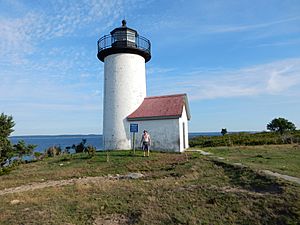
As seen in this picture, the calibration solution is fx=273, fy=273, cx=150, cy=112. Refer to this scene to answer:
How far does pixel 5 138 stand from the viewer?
16641 mm

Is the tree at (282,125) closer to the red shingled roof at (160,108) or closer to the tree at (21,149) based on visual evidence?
the red shingled roof at (160,108)

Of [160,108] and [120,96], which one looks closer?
[160,108]

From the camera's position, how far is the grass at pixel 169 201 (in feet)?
20.1

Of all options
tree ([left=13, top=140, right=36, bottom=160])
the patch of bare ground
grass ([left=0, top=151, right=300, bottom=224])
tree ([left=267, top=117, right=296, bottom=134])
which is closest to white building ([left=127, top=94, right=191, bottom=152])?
grass ([left=0, top=151, right=300, bottom=224])

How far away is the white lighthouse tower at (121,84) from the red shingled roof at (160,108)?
596 millimetres

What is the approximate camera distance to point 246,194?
7.23 meters

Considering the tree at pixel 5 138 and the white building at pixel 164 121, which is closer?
the tree at pixel 5 138

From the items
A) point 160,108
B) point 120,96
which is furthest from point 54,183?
point 120,96

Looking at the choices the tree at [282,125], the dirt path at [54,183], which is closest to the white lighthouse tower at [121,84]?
the dirt path at [54,183]

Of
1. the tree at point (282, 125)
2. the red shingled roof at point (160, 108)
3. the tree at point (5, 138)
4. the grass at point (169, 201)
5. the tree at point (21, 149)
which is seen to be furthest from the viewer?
the tree at point (282, 125)

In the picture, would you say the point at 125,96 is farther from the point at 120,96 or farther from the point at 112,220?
the point at 112,220

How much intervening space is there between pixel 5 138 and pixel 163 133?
9883mm

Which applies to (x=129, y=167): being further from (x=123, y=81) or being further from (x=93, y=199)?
(x=123, y=81)

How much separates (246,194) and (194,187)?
5.62 ft
